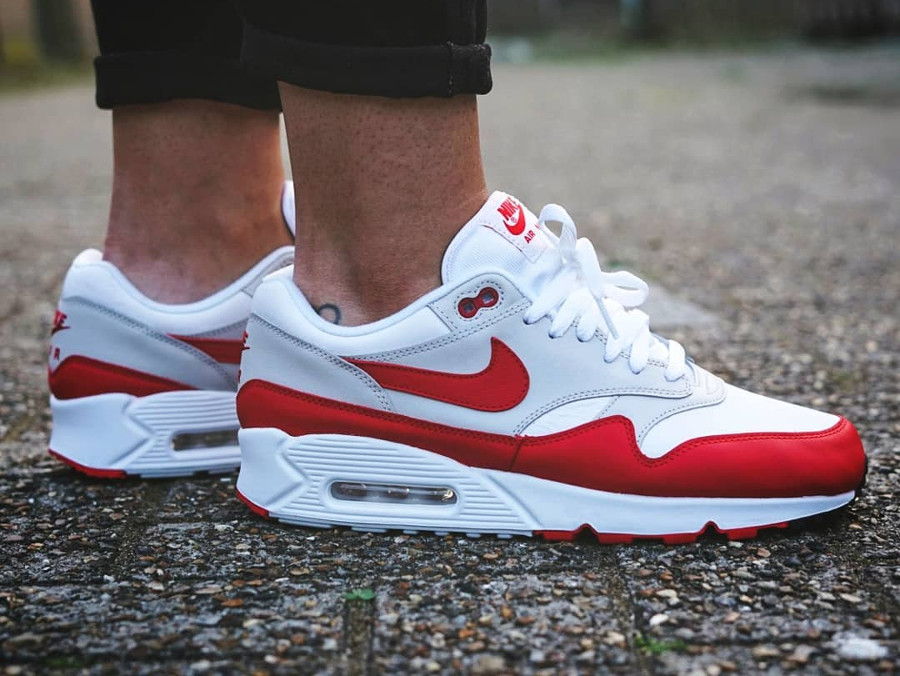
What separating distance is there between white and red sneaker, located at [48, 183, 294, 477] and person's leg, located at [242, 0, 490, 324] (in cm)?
24

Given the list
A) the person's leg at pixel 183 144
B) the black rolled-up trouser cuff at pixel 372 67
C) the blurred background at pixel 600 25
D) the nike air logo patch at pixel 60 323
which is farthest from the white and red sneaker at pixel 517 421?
the blurred background at pixel 600 25

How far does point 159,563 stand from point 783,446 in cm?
81

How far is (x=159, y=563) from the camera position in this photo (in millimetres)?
1262

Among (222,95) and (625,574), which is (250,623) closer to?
(625,574)

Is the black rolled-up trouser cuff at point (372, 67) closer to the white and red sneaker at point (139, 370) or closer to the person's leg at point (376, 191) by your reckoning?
the person's leg at point (376, 191)

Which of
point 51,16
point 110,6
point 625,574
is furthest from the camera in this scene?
point 51,16

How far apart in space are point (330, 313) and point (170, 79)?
490 millimetres

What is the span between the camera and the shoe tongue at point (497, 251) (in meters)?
1.30

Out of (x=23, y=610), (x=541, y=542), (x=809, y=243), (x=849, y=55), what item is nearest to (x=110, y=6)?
(x=23, y=610)

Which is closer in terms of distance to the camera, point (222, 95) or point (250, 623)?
point (250, 623)

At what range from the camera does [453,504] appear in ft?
4.38

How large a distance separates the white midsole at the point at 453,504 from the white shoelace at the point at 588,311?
0.60 ft

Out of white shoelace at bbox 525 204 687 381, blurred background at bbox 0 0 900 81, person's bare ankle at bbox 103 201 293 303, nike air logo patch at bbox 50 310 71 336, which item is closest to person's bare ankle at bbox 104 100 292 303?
person's bare ankle at bbox 103 201 293 303

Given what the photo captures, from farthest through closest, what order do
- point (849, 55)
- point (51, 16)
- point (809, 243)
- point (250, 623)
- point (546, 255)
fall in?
point (51, 16) → point (849, 55) → point (809, 243) → point (546, 255) → point (250, 623)
